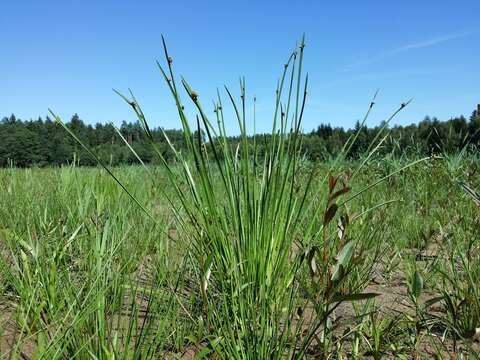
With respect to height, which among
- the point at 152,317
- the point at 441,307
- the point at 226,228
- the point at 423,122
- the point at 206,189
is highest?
the point at 423,122

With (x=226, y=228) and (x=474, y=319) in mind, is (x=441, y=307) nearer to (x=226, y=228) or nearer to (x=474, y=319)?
(x=474, y=319)

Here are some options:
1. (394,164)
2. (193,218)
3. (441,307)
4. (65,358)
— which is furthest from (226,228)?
(394,164)

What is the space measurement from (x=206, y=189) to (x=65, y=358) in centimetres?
58

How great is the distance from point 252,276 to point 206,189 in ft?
0.97

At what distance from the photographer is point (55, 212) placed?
2.39 m

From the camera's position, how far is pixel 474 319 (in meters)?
1.23

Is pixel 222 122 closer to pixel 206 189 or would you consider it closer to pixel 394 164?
pixel 206 189

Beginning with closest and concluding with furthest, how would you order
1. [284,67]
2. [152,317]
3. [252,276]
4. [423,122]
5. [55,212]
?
[152,317], [252,276], [284,67], [55,212], [423,122]

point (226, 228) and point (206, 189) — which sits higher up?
point (206, 189)

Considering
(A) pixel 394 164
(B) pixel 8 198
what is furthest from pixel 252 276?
(A) pixel 394 164

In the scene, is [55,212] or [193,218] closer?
[193,218]

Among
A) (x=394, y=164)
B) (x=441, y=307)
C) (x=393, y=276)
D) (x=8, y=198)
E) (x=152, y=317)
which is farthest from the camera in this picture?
(x=394, y=164)

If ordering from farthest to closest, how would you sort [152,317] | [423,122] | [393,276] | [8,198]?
[423,122] < [8,198] < [393,276] < [152,317]

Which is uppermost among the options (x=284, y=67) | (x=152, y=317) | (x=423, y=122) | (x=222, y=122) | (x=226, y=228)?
(x=423, y=122)
